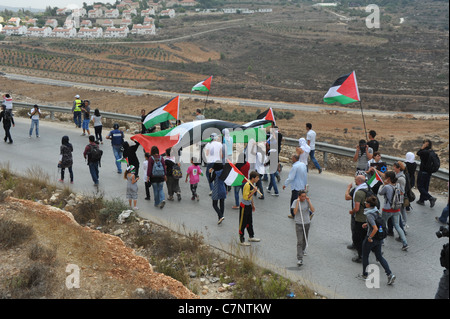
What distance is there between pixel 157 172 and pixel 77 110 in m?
8.96

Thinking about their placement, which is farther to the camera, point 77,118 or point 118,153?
point 77,118

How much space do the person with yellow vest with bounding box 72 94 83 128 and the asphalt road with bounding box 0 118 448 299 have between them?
3567 mm

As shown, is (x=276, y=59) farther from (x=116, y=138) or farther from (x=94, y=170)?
(x=94, y=170)

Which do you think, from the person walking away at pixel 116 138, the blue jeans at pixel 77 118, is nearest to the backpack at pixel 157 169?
the person walking away at pixel 116 138

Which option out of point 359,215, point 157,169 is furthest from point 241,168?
point 359,215

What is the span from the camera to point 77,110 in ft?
60.8

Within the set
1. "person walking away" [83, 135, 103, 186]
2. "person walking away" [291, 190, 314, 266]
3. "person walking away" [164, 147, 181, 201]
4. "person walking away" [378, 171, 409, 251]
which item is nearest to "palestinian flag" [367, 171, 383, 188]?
"person walking away" [378, 171, 409, 251]

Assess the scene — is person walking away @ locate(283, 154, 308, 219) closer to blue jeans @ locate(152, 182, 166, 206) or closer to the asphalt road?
the asphalt road

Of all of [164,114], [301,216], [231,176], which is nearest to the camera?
[301,216]

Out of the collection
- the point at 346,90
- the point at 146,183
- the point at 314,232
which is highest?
the point at 346,90

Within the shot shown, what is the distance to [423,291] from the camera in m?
7.52

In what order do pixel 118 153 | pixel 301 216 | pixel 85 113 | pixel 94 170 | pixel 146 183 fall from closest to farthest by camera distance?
pixel 301 216 < pixel 146 183 < pixel 94 170 < pixel 118 153 < pixel 85 113

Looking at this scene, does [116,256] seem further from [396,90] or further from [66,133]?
[396,90]

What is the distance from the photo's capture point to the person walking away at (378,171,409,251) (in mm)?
8922
